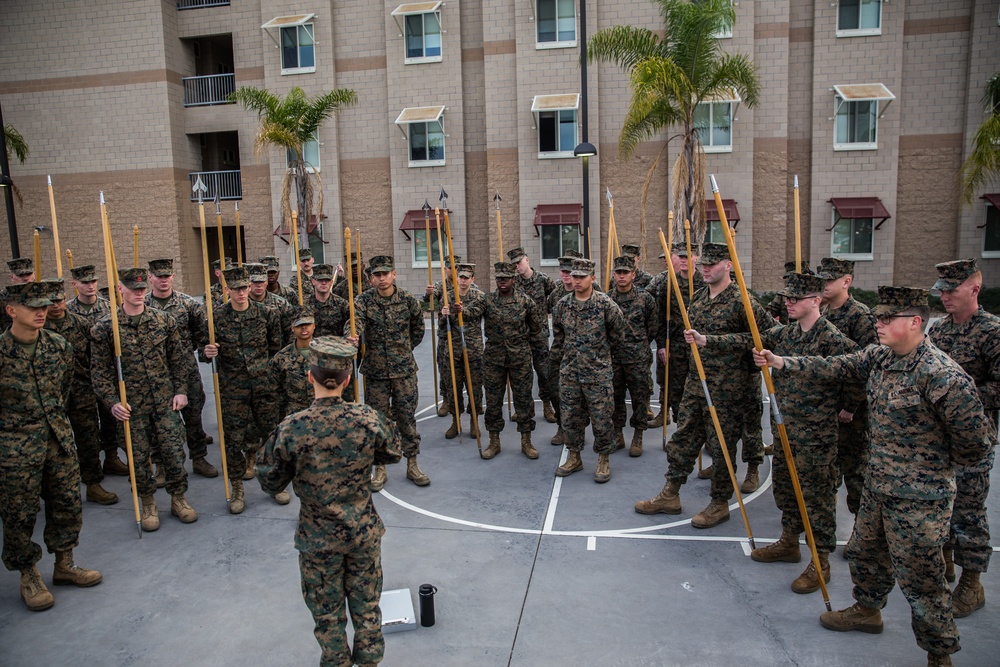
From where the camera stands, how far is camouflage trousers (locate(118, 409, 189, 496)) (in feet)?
22.7

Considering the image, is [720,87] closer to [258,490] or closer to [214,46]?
[258,490]

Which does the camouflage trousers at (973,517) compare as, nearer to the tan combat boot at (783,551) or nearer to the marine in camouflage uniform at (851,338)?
the marine in camouflage uniform at (851,338)

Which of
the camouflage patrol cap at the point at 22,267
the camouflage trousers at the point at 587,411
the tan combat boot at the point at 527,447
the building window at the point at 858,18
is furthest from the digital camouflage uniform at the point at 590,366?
the building window at the point at 858,18

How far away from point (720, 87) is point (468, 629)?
14953 mm

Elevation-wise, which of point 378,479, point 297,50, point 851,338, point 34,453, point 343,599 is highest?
point 297,50

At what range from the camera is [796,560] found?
5992 mm

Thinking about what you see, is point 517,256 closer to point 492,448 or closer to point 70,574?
point 492,448

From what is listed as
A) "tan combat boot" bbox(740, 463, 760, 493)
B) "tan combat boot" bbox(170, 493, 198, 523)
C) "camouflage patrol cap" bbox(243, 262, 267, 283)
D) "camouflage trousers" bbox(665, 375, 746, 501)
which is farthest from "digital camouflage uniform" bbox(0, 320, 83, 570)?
"tan combat boot" bbox(740, 463, 760, 493)

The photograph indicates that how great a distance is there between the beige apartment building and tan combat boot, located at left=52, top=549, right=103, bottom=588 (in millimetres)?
17774

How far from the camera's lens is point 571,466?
8.32m

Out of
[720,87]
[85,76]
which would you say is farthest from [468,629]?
[85,76]

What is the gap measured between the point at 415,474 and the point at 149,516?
2.75 metres

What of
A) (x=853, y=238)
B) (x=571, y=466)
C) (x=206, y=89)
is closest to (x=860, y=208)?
(x=853, y=238)

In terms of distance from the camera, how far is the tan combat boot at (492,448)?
29.6ft
